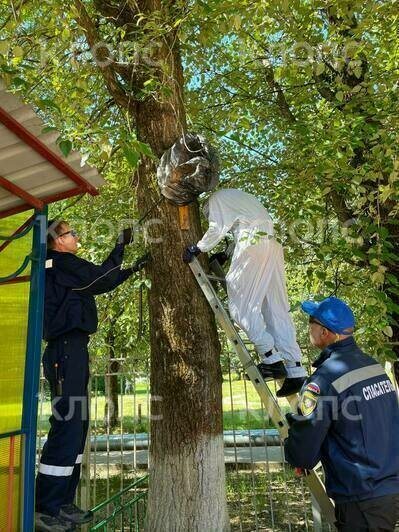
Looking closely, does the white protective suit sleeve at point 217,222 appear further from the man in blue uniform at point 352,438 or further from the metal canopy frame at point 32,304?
the man in blue uniform at point 352,438

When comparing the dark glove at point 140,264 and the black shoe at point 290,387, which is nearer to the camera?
the black shoe at point 290,387

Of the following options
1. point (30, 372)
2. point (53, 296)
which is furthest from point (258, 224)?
point (30, 372)

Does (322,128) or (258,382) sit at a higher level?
(322,128)

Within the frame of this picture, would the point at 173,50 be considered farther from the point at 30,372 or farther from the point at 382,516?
the point at 382,516

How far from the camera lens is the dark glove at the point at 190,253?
4.12 meters

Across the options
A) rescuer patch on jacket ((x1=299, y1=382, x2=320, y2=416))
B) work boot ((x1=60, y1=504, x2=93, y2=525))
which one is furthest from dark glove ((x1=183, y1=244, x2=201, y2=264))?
work boot ((x1=60, y1=504, x2=93, y2=525))

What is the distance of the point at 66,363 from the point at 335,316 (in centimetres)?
176

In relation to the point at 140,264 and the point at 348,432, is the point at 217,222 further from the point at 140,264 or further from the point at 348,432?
the point at 348,432

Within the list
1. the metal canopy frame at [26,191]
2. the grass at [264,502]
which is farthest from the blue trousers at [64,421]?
the grass at [264,502]

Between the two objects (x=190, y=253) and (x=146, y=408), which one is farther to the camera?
(x=146, y=408)

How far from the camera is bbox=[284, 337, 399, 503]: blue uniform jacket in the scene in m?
2.79

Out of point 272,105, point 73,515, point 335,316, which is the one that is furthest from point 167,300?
point 272,105

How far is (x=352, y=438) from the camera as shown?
2.83 metres

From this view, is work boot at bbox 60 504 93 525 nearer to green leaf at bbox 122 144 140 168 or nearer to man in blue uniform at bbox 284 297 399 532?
man in blue uniform at bbox 284 297 399 532
